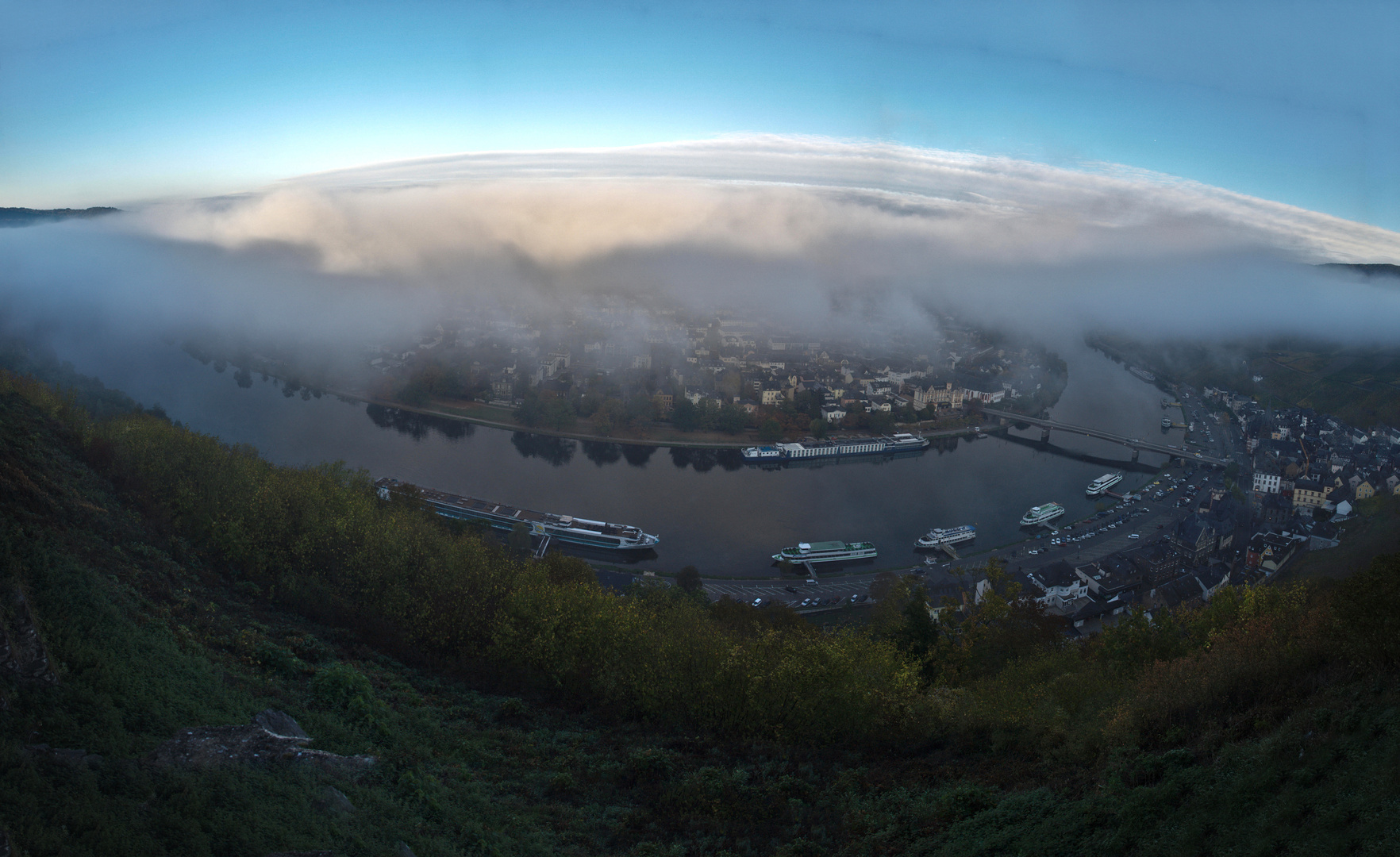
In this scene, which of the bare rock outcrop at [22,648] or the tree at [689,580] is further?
the tree at [689,580]

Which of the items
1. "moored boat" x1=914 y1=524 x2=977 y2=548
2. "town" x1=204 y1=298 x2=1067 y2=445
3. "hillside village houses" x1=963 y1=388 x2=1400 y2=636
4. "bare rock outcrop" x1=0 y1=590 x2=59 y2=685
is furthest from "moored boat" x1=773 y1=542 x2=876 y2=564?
"bare rock outcrop" x1=0 y1=590 x2=59 y2=685

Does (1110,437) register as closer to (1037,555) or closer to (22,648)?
(1037,555)

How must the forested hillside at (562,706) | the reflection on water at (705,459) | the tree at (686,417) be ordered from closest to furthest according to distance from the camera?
the forested hillside at (562,706)
the reflection on water at (705,459)
the tree at (686,417)

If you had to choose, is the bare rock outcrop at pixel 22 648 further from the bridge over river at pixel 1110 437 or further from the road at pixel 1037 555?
the bridge over river at pixel 1110 437

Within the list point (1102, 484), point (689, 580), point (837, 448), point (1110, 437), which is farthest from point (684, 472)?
point (1110, 437)

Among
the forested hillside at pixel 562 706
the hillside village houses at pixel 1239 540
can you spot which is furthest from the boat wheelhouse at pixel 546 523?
the forested hillside at pixel 562 706

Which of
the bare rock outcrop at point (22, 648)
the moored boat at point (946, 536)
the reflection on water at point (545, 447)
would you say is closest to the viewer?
the bare rock outcrop at point (22, 648)

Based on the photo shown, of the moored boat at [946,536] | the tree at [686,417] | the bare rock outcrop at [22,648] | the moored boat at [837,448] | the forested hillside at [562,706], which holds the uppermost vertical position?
the bare rock outcrop at [22,648]
